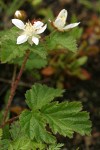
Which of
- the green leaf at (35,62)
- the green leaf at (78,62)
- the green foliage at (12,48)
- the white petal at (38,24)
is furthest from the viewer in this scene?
the green leaf at (78,62)

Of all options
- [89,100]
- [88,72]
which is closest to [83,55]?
[88,72]

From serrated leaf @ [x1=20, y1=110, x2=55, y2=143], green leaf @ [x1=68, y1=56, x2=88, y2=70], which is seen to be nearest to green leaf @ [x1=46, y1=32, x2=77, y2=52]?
serrated leaf @ [x1=20, y1=110, x2=55, y2=143]

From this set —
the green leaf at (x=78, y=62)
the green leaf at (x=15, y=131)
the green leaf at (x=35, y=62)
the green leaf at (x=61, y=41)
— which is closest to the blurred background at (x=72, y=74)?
the green leaf at (x=78, y=62)

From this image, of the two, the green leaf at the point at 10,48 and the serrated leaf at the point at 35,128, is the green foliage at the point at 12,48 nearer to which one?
the green leaf at the point at 10,48

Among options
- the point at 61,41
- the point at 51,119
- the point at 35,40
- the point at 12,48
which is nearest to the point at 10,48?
the point at 12,48

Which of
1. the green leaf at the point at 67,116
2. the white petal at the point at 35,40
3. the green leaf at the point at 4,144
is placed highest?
the white petal at the point at 35,40

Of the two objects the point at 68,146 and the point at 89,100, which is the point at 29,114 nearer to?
the point at 68,146

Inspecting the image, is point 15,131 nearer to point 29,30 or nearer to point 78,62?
point 29,30

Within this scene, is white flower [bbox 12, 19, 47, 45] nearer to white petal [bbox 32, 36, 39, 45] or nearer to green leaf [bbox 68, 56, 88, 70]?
white petal [bbox 32, 36, 39, 45]
